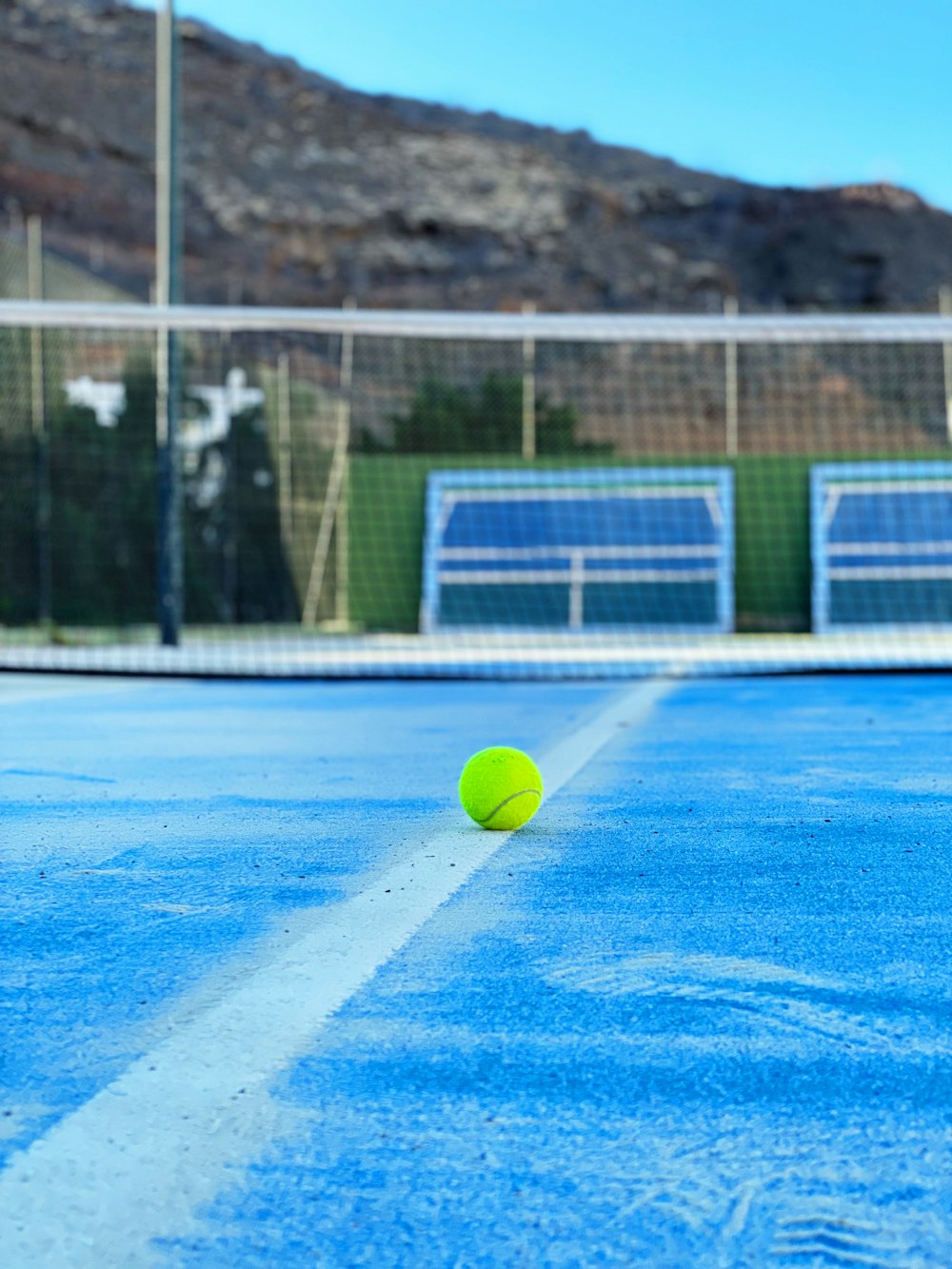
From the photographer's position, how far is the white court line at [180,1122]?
3.71 feet

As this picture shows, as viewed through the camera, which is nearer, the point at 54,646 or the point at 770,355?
the point at 54,646

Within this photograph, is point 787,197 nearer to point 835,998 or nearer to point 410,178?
point 410,178

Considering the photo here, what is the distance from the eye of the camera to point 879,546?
1745 centimetres

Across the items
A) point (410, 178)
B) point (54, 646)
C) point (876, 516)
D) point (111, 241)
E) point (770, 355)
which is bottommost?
point (54, 646)

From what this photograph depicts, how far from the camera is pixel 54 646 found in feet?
44.7

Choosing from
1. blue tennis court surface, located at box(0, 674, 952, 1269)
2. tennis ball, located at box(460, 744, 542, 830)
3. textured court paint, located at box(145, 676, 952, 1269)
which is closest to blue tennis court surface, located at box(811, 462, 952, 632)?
blue tennis court surface, located at box(0, 674, 952, 1269)

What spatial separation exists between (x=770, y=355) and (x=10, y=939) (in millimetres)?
35503

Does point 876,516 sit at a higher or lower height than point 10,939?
higher

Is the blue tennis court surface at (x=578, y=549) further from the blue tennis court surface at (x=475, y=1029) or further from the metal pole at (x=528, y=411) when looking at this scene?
the blue tennis court surface at (x=475, y=1029)

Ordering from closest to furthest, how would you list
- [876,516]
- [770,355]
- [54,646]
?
1. [54,646]
2. [876,516]
3. [770,355]

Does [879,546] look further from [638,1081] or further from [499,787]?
[638,1081]

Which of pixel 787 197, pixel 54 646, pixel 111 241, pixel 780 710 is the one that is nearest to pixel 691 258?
pixel 787 197

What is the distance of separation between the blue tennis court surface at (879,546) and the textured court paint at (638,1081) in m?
15.1

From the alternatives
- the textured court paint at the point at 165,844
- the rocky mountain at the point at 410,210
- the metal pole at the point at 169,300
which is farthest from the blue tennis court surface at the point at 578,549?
the rocky mountain at the point at 410,210
